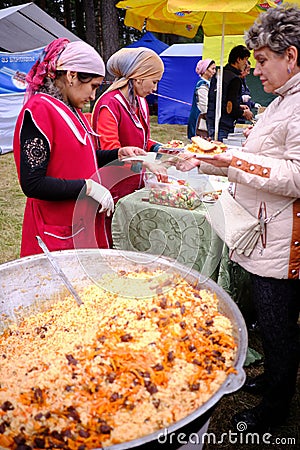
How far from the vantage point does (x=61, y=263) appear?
5.76 feet

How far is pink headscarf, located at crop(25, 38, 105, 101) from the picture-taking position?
191cm

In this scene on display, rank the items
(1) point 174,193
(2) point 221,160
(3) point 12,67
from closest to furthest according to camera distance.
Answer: (2) point 221,160 → (1) point 174,193 → (3) point 12,67

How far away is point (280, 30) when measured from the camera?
164cm

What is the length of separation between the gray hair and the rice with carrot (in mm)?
1015

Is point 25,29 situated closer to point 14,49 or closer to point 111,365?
point 14,49

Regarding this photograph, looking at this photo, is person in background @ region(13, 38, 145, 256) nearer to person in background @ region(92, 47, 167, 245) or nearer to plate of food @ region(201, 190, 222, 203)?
person in background @ region(92, 47, 167, 245)

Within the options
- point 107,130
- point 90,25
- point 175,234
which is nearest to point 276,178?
point 175,234

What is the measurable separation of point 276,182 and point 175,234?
2.33 ft

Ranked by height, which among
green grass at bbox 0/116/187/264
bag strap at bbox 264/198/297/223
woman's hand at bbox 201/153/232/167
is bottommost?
green grass at bbox 0/116/187/264

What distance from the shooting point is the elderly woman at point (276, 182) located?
1.65 m

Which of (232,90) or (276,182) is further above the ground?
(276,182)

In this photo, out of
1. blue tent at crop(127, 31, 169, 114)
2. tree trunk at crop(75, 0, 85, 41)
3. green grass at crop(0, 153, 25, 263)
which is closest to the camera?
green grass at crop(0, 153, 25, 263)

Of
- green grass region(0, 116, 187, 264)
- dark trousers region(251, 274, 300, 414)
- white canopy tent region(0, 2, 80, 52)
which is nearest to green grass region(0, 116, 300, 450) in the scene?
green grass region(0, 116, 187, 264)

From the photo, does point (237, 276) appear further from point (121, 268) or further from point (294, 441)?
point (121, 268)
